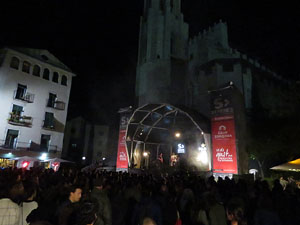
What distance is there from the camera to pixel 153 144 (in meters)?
29.1

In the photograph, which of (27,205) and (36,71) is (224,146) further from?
(36,71)

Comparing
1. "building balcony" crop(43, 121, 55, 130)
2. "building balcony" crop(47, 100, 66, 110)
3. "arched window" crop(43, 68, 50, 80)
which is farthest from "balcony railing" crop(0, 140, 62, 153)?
"arched window" crop(43, 68, 50, 80)

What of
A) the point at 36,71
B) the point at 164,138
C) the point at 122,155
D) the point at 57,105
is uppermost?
the point at 36,71

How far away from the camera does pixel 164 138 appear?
96.8ft

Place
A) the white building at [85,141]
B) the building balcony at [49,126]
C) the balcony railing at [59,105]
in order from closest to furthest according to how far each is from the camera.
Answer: the building balcony at [49,126] → the balcony railing at [59,105] → the white building at [85,141]

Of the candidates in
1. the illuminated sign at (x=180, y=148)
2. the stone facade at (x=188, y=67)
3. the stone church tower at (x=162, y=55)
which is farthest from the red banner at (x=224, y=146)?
the stone church tower at (x=162, y=55)

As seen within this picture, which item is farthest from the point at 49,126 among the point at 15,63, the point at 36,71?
the point at 15,63

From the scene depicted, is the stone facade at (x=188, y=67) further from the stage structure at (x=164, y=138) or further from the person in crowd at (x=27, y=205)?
the person in crowd at (x=27, y=205)

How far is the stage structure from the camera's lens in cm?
2525

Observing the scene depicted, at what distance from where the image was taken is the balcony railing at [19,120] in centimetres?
2206

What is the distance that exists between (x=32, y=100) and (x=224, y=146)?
21.1 metres

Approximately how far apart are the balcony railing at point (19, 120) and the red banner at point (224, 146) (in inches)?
771

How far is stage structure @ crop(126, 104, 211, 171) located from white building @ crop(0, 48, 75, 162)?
937 centimetres

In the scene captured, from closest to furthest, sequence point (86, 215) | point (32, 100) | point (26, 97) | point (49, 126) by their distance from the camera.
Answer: point (86, 215) → point (26, 97) → point (32, 100) → point (49, 126)
